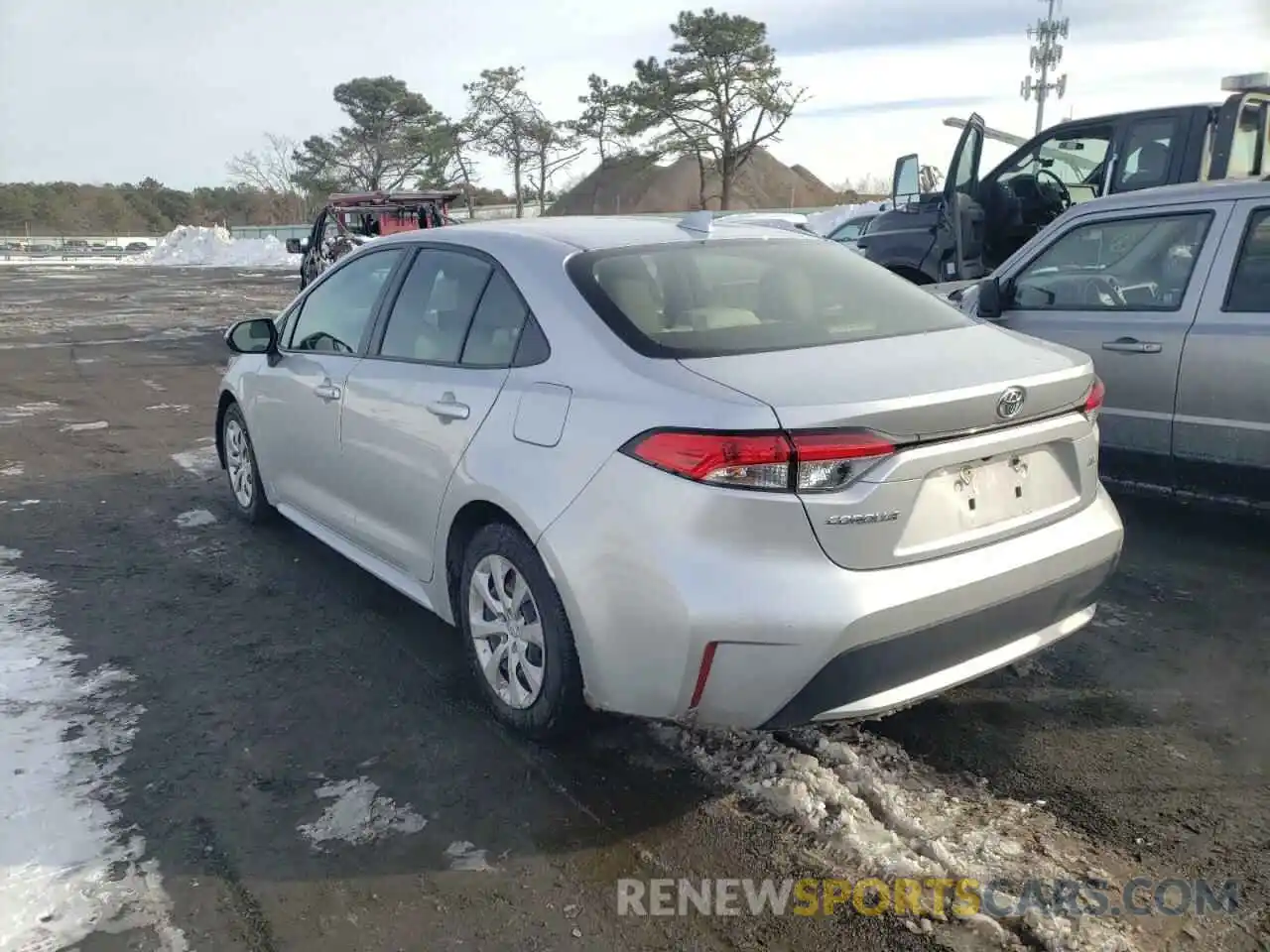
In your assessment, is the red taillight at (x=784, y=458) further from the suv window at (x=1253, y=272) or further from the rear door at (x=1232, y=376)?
the suv window at (x=1253, y=272)

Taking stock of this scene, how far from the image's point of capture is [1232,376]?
4.66 meters

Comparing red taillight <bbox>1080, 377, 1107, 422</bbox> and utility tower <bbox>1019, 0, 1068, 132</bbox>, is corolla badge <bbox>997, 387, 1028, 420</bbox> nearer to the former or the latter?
red taillight <bbox>1080, 377, 1107, 422</bbox>

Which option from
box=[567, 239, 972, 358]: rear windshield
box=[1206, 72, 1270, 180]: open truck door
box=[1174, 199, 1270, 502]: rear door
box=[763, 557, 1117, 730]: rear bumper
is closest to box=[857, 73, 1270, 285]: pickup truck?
box=[1206, 72, 1270, 180]: open truck door

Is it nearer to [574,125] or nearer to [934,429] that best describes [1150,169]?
[934,429]

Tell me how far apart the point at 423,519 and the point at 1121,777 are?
2397 millimetres

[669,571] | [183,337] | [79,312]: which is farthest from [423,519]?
[79,312]

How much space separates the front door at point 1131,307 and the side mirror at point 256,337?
3.86 meters

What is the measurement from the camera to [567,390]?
3.11 metres

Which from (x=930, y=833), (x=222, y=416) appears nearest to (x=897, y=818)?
(x=930, y=833)

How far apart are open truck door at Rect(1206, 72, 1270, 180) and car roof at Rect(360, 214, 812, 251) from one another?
5.52 m

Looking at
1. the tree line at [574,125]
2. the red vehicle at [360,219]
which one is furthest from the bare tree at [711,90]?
the red vehicle at [360,219]

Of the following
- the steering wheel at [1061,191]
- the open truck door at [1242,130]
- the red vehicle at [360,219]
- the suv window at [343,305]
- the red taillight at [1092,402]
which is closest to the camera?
the red taillight at [1092,402]

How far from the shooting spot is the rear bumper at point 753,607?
2662mm

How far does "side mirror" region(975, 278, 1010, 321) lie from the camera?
18.2ft
